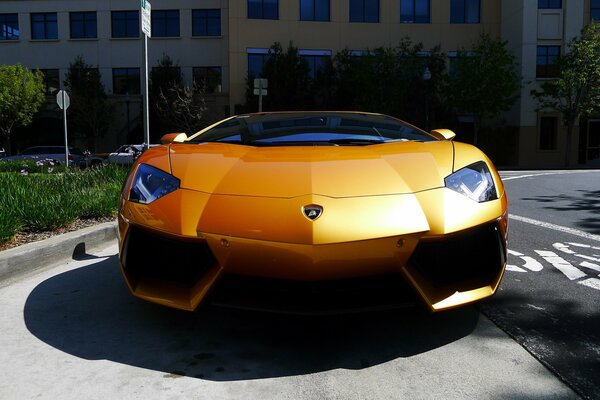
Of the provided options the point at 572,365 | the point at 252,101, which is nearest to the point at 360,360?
the point at 572,365

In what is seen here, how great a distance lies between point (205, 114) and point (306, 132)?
27766 mm

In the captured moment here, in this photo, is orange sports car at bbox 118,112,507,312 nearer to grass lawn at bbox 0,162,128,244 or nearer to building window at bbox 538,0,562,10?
Answer: grass lawn at bbox 0,162,128,244

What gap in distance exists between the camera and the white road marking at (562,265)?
3.79 m

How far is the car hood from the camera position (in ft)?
8.06

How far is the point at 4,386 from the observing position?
6.97ft

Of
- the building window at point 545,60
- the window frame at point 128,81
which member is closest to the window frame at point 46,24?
the window frame at point 128,81

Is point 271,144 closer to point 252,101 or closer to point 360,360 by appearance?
point 360,360

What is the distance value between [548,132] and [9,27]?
3454 centimetres

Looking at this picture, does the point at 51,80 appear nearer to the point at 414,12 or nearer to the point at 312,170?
the point at 414,12

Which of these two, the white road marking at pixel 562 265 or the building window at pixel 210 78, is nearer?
the white road marking at pixel 562 265

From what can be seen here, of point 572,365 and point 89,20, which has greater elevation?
point 89,20

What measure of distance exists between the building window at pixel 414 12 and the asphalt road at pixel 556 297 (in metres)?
26.1

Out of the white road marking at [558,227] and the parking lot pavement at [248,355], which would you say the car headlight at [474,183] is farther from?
the white road marking at [558,227]

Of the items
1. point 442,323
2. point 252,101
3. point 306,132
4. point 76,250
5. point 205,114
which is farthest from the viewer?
point 205,114
